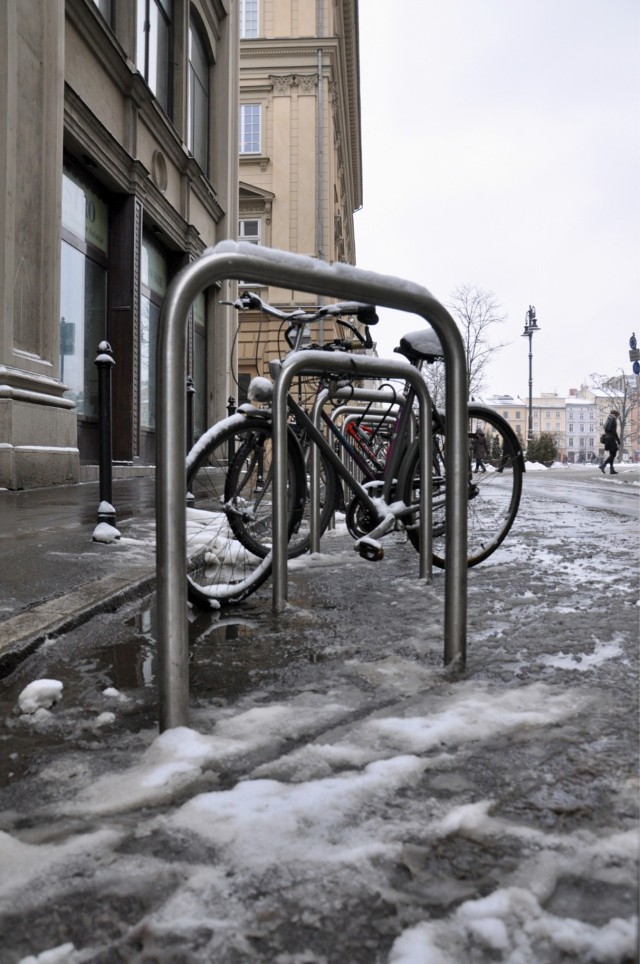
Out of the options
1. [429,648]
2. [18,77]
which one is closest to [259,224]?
[18,77]

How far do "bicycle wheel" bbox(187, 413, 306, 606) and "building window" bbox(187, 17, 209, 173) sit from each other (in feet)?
38.7

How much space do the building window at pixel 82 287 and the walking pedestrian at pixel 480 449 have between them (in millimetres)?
6108

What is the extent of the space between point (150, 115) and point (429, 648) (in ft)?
35.6

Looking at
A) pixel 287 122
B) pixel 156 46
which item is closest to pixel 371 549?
pixel 156 46

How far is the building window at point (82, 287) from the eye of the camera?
9.44m

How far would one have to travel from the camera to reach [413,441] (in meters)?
3.72

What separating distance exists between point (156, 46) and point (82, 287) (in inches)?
184

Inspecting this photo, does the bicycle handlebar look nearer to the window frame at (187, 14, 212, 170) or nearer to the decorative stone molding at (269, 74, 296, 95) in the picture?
the window frame at (187, 14, 212, 170)

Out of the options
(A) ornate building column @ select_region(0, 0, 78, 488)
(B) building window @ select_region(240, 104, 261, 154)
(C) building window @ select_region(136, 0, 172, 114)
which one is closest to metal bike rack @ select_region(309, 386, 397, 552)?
(A) ornate building column @ select_region(0, 0, 78, 488)

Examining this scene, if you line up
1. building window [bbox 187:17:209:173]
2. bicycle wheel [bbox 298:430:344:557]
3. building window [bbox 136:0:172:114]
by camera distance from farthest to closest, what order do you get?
1. building window [bbox 187:17:209:173]
2. building window [bbox 136:0:172:114]
3. bicycle wheel [bbox 298:430:344:557]

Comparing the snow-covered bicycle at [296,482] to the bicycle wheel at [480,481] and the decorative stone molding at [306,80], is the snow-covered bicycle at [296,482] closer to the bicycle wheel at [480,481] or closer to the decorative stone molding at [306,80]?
the bicycle wheel at [480,481]

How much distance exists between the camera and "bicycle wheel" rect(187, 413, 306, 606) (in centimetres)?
301

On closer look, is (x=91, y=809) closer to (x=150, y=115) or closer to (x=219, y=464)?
(x=219, y=464)

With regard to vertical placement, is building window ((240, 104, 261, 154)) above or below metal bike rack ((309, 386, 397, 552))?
above
